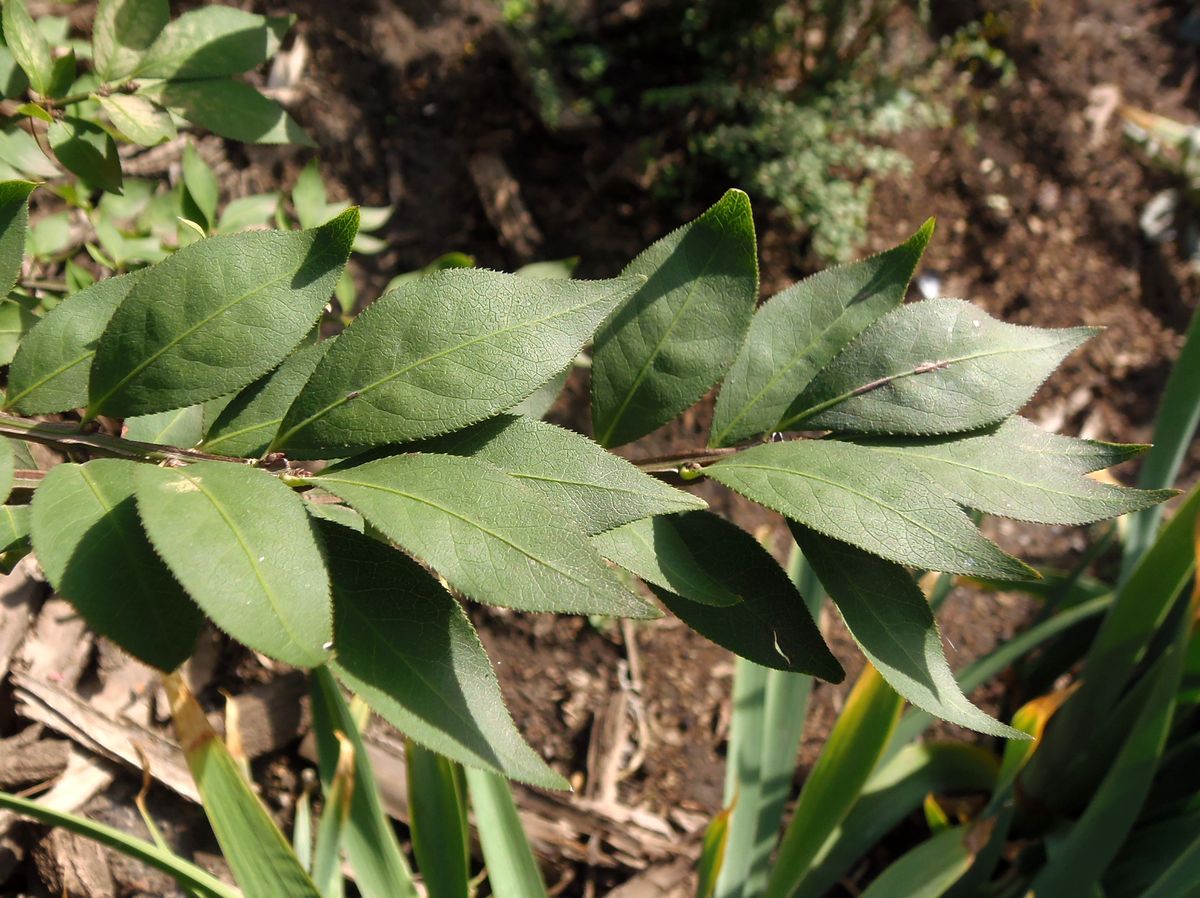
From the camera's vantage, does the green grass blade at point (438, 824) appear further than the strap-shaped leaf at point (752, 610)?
Yes

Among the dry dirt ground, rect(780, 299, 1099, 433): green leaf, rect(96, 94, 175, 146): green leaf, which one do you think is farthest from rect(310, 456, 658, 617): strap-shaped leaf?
the dry dirt ground

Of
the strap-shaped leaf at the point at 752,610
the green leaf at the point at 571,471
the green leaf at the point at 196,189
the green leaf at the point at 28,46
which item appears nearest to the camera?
the green leaf at the point at 571,471

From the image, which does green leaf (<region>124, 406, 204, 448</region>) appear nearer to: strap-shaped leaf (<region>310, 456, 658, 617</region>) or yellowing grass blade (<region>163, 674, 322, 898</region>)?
strap-shaped leaf (<region>310, 456, 658, 617</region>)

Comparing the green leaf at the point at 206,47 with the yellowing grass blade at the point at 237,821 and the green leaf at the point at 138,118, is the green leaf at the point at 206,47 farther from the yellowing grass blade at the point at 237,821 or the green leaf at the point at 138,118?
the yellowing grass blade at the point at 237,821

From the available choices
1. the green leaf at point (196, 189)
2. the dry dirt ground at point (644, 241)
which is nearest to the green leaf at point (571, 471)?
the green leaf at point (196, 189)

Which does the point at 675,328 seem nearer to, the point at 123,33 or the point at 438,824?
the point at 123,33

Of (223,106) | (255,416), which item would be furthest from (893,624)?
(223,106)

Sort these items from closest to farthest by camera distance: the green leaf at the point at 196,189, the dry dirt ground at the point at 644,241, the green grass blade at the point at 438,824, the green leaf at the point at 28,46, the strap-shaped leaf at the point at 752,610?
the strap-shaped leaf at the point at 752,610, the green leaf at the point at 28,46, the green leaf at the point at 196,189, the green grass blade at the point at 438,824, the dry dirt ground at the point at 644,241
